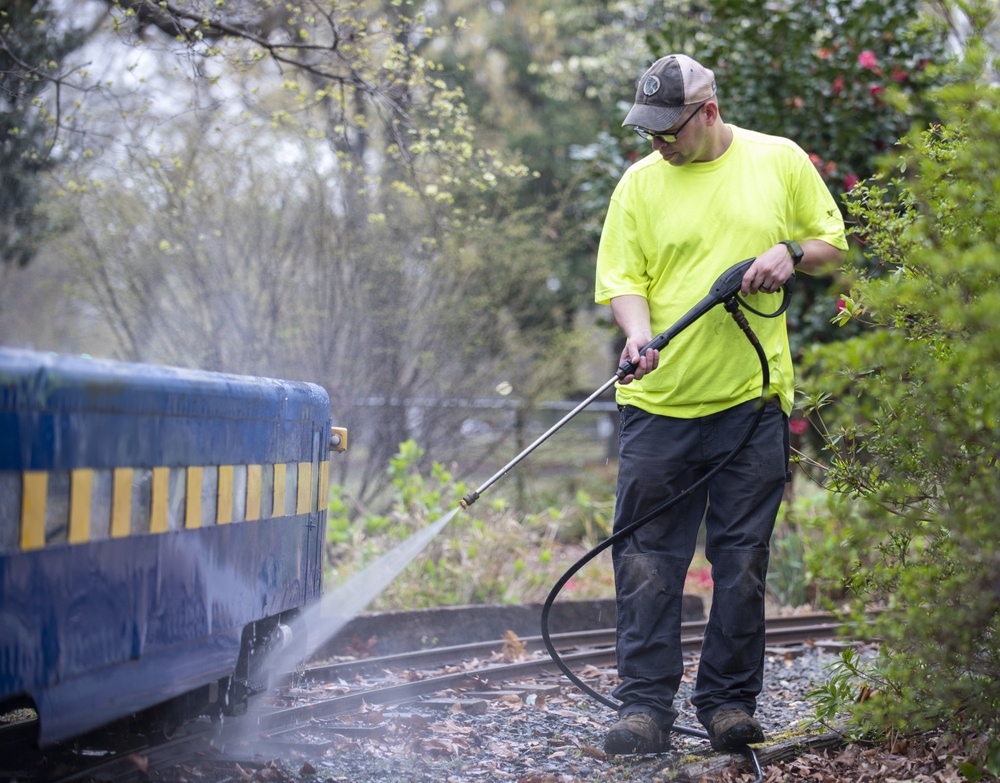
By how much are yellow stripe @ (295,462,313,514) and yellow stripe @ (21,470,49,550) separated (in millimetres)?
1114

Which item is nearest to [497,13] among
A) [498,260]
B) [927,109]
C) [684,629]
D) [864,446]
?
[498,260]

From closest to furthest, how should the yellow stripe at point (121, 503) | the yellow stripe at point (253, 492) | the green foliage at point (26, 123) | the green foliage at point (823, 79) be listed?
the yellow stripe at point (121, 503)
the yellow stripe at point (253, 492)
the green foliage at point (26, 123)
the green foliage at point (823, 79)

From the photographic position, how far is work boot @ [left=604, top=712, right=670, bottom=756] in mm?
3293

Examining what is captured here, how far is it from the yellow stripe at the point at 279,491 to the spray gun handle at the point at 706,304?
116cm

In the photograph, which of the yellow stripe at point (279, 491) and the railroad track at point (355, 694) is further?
the yellow stripe at point (279, 491)

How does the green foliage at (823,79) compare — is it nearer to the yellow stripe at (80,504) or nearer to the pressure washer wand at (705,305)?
the pressure washer wand at (705,305)

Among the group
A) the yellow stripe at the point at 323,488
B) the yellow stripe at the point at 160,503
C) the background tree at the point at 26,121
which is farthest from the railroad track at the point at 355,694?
the background tree at the point at 26,121

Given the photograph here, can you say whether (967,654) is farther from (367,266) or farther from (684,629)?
(367,266)

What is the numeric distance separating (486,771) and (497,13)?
19.1m

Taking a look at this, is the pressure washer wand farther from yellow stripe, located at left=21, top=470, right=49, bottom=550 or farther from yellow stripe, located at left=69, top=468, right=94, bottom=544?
yellow stripe, located at left=21, top=470, right=49, bottom=550

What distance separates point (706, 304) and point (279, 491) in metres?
1.53

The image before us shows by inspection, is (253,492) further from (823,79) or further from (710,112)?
(823,79)

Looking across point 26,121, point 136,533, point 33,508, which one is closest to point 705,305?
point 136,533

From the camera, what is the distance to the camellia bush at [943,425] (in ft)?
8.09
